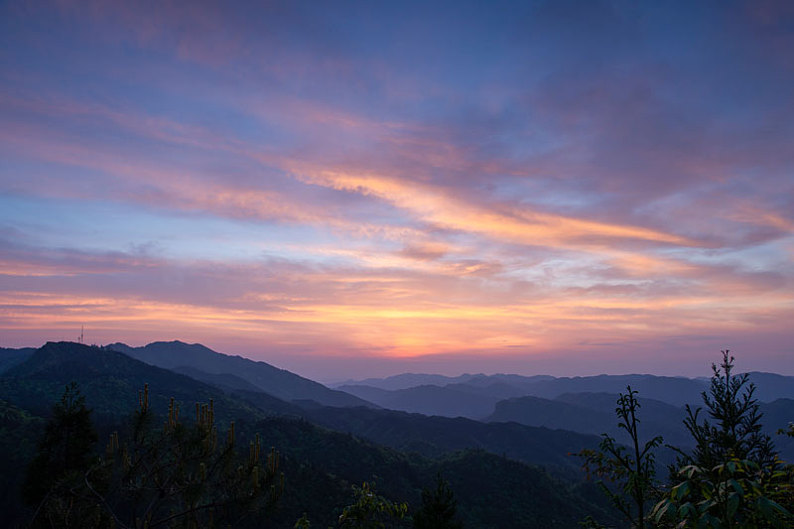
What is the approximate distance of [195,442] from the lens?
14.4 m

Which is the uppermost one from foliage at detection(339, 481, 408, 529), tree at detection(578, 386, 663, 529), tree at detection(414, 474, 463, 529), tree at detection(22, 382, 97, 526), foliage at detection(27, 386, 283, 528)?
tree at detection(578, 386, 663, 529)

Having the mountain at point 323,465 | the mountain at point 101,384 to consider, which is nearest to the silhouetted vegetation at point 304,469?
the mountain at point 323,465

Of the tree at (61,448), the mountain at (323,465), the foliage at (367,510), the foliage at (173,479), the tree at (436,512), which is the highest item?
the foliage at (367,510)

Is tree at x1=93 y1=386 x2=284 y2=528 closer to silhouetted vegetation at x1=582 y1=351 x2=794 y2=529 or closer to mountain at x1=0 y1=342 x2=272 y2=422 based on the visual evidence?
silhouetted vegetation at x1=582 y1=351 x2=794 y2=529

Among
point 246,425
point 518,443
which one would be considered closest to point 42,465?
→ point 246,425

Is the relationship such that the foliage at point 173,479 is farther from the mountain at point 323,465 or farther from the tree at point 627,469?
the mountain at point 323,465

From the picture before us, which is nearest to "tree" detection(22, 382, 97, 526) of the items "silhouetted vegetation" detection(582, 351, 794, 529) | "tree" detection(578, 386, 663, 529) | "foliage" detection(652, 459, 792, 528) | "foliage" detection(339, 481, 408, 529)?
"foliage" detection(339, 481, 408, 529)

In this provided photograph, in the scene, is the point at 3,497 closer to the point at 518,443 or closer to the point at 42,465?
the point at 42,465

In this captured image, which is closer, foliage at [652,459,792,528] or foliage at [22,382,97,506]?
foliage at [652,459,792,528]

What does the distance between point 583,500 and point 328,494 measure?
6625 cm

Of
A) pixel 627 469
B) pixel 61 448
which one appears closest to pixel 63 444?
pixel 61 448

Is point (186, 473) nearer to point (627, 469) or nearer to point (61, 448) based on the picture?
point (627, 469)

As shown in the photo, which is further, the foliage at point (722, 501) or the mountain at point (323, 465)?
the mountain at point (323, 465)

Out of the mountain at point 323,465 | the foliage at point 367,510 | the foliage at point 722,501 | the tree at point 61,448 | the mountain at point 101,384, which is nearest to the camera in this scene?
the foliage at point 722,501
